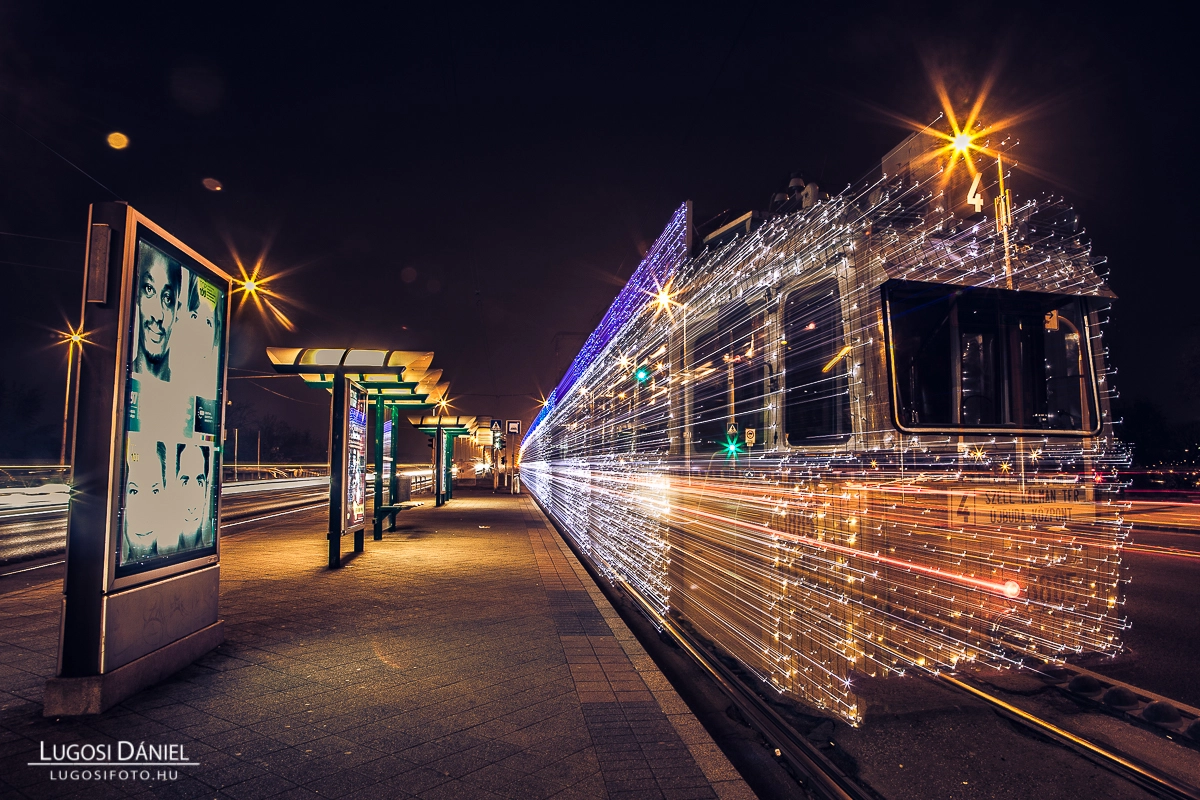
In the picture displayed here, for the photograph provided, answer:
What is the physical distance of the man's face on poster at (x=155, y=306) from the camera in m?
4.30

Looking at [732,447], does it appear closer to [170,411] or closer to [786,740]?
[786,740]

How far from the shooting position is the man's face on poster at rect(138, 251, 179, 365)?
169 inches

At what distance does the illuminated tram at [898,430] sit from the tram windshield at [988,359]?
0.01m

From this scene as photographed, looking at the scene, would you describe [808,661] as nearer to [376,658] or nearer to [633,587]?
[376,658]

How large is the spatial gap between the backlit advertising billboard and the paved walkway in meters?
2.41

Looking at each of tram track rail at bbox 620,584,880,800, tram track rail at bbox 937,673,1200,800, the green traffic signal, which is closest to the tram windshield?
the green traffic signal

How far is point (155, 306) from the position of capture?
4.46m

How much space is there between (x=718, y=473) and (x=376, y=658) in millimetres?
2723

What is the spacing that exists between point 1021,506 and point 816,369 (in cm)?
165

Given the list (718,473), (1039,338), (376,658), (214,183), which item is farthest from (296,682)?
(214,183)

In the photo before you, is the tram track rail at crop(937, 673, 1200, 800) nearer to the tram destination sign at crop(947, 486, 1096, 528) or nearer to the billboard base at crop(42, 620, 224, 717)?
the tram destination sign at crop(947, 486, 1096, 528)

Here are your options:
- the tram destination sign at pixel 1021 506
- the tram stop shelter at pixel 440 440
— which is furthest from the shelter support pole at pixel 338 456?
the tram stop shelter at pixel 440 440

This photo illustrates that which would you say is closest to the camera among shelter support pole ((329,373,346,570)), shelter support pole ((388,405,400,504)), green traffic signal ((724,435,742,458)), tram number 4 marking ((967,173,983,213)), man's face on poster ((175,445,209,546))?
green traffic signal ((724,435,742,458))

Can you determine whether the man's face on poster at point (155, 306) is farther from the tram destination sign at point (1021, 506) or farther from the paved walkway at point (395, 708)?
the tram destination sign at point (1021, 506)
